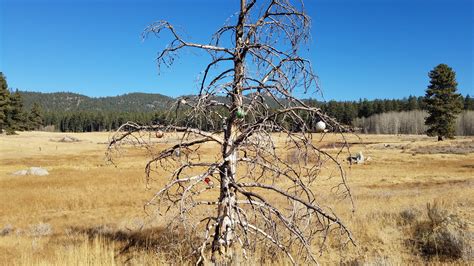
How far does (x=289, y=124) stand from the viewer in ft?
16.4

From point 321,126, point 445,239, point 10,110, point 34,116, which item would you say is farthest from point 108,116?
point 321,126

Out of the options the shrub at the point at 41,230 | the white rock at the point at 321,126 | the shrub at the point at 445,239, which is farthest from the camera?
the shrub at the point at 41,230

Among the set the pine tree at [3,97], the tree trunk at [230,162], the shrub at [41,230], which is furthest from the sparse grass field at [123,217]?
the pine tree at [3,97]

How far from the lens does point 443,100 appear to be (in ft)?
182

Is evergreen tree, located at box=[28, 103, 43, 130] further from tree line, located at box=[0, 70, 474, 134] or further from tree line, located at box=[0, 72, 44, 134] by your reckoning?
tree line, located at box=[0, 72, 44, 134]

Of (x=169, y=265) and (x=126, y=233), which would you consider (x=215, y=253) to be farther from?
(x=126, y=233)

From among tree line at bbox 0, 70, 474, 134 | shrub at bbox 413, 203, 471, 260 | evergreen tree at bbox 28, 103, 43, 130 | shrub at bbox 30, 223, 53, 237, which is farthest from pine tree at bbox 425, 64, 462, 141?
evergreen tree at bbox 28, 103, 43, 130

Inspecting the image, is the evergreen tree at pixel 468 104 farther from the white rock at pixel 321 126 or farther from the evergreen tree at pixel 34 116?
the white rock at pixel 321 126

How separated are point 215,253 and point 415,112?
350ft

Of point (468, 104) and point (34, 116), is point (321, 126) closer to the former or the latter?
point (34, 116)

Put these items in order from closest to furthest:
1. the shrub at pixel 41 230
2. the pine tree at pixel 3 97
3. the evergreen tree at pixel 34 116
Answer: the shrub at pixel 41 230 < the pine tree at pixel 3 97 < the evergreen tree at pixel 34 116

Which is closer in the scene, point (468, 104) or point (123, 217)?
point (123, 217)

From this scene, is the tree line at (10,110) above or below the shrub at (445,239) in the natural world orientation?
above

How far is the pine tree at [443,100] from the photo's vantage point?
181ft
